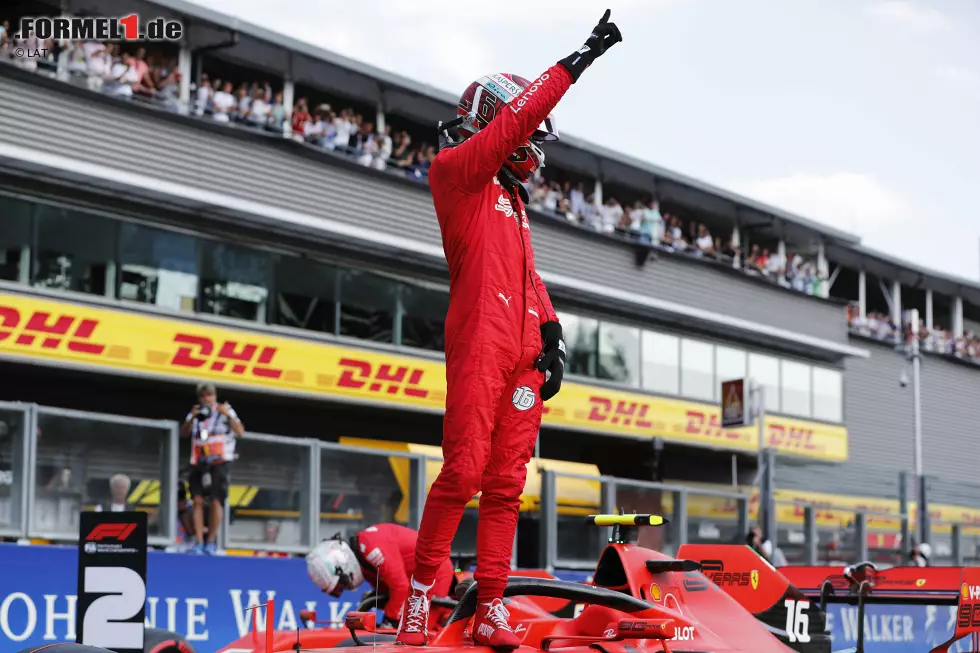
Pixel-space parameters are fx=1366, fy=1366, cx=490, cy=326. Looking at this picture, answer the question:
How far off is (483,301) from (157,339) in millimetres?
14867

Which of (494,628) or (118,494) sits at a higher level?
(118,494)

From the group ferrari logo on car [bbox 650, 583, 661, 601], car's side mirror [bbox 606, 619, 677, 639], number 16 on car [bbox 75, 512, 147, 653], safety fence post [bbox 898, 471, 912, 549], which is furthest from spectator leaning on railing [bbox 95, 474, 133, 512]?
safety fence post [bbox 898, 471, 912, 549]

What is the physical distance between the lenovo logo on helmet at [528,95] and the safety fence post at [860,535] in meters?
17.8

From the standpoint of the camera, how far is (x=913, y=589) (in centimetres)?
907

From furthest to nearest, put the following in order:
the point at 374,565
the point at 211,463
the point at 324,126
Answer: the point at 324,126
the point at 211,463
the point at 374,565

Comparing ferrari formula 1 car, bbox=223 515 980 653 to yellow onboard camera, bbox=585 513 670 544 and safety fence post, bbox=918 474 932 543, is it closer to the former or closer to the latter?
yellow onboard camera, bbox=585 513 670 544

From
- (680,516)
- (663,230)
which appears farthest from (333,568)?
(663,230)

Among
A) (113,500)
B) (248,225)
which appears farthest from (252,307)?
(113,500)

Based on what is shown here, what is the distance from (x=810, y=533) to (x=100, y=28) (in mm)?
13086

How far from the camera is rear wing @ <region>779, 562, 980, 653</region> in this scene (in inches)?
314

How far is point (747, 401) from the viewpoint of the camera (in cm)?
2309

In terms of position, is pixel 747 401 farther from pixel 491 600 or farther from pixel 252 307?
pixel 491 600

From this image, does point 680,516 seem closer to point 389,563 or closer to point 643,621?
point 389,563

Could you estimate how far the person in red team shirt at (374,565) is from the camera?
852cm
